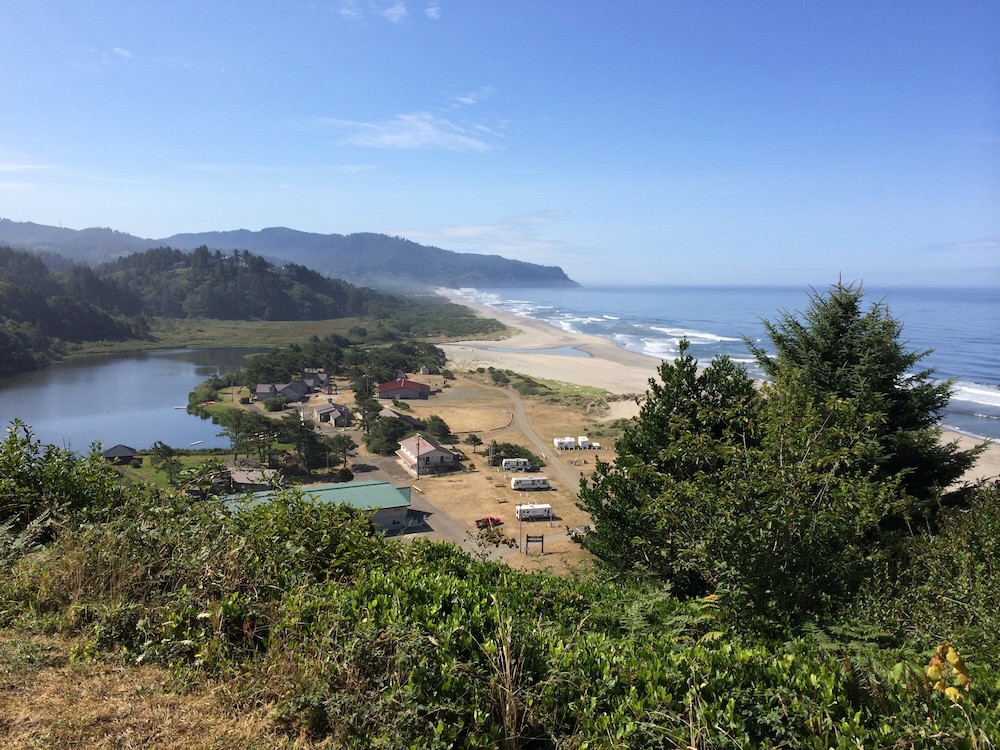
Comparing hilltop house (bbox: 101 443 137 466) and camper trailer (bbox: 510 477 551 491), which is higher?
camper trailer (bbox: 510 477 551 491)

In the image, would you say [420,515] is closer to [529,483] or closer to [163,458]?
[529,483]

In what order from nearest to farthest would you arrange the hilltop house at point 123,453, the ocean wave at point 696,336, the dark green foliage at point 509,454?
1. the hilltop house at point 123,453
2. the dark green foliage at point 509,454
3. the ocean wave at point 696,336

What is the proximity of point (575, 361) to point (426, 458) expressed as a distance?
32.1 metres

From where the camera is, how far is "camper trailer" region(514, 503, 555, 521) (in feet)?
62.6

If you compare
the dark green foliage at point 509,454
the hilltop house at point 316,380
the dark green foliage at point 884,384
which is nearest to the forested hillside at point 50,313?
the hilltop house at point 316,380

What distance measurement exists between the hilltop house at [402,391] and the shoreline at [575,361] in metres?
10.8

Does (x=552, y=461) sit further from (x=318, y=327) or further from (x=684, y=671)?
(x=318, y=327)

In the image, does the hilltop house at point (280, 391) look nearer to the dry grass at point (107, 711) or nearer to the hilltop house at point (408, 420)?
the hilltop house at point (408, 420)

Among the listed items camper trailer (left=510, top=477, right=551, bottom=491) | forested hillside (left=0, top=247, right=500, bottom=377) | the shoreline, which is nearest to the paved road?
camper trailer (left=510, top=477, right=551, bottom=491)

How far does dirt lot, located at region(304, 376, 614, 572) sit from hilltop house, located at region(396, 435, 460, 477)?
2.25ft

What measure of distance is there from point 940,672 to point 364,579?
270 cm

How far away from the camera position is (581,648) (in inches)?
101

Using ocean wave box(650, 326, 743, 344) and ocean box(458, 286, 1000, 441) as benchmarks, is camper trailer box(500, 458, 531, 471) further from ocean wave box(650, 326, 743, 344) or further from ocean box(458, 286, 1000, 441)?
ocean wave box(650, 326, 743, 344)

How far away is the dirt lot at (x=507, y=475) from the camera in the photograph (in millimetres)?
17250
